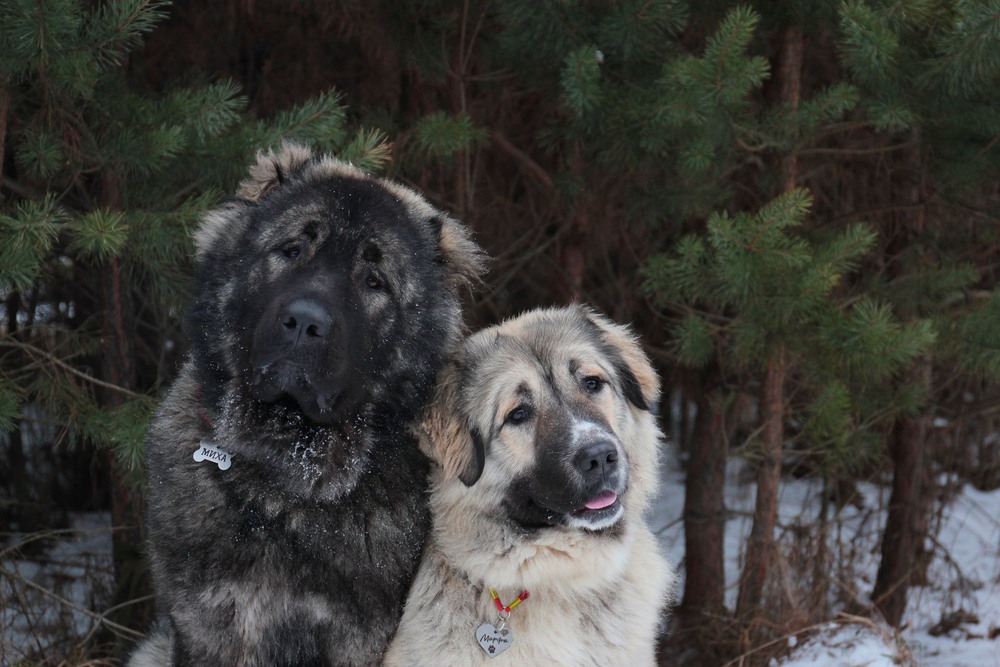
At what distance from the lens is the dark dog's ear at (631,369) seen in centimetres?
374

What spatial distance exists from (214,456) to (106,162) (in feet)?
5.23

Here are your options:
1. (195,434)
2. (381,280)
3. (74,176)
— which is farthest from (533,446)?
(74,176)

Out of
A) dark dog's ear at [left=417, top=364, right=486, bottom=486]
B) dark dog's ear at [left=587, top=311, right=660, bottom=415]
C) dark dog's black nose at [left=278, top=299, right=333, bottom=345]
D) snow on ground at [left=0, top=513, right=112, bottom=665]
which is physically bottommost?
snow on ground at [left=0, top=513, right=112, bottom=665]

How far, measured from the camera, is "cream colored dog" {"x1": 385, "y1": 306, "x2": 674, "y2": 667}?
330cm

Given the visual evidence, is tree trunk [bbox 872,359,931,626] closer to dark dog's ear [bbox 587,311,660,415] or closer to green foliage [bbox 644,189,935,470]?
green foliage [bbox 644,189,935,470]

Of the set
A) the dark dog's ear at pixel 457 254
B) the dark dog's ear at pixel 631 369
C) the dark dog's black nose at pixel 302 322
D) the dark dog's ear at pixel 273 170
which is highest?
the dark dog's ear at pixel 273 170

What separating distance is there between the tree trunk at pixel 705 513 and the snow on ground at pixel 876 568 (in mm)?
151

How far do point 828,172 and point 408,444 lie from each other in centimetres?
405

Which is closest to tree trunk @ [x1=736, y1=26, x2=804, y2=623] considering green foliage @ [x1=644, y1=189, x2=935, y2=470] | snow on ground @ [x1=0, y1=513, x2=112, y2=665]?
green foliage @ [x1=644, y1=189, x2=935, y2=470]

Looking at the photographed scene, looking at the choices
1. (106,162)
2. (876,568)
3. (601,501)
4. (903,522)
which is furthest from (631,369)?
(876,568)

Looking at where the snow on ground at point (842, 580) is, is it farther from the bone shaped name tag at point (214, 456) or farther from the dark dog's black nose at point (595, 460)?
the bone shaped name tag at point (214, 456)

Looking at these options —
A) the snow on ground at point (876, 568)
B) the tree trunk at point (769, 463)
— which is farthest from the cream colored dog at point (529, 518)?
the tree trunk at point (769, 463)

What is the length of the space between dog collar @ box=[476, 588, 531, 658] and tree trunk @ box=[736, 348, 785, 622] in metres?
2.53

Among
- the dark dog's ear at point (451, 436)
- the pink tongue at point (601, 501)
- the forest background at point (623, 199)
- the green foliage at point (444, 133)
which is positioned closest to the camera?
the pink tongue at point (601, 501)
